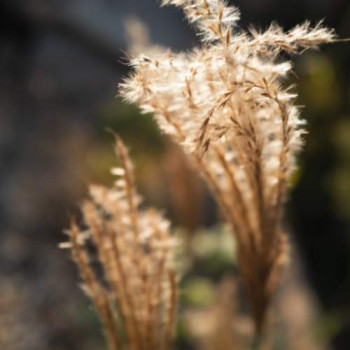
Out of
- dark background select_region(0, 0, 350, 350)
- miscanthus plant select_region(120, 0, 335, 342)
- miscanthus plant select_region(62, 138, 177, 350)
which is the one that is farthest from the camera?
dark background select_region(0, 0, 350, 350)

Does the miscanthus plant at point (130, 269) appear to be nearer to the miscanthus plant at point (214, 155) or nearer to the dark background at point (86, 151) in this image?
the miscanthus plant at point (214, 155)

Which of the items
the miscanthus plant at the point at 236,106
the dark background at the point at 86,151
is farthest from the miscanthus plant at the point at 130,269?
the dark background at the point at 86,151

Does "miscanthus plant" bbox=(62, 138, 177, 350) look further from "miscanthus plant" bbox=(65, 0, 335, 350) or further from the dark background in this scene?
the dark background

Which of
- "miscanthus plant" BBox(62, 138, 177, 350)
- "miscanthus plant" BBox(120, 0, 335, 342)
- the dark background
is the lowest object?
"miscanthus plant" BBox(62, 138, 177, 350)

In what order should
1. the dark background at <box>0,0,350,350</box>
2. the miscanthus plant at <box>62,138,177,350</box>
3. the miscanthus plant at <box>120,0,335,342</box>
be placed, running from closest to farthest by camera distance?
the miscanthus plant at <box>120,0,335,342</box>
the miscanthus plant at <box>62,138,177,350</box>
the dark background at <box>0,0,350,350</box>

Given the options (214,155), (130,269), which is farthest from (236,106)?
(130,269)

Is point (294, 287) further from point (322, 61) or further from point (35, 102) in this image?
point (35, 102)

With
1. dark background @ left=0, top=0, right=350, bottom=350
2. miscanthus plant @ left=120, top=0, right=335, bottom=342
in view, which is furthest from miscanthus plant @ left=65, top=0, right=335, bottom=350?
dark background @ left=0, top=0, right=350, bottom=350
